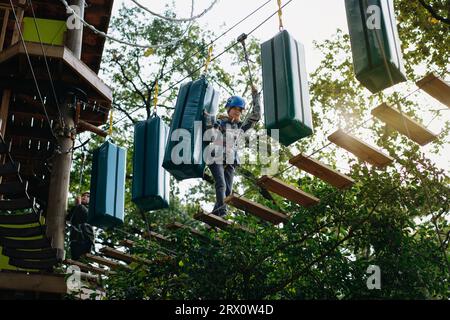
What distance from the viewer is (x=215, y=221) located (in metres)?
7.96

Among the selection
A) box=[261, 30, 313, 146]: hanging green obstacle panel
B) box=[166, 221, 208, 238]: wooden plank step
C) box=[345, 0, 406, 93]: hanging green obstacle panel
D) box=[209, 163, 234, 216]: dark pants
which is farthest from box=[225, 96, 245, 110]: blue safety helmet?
box=[345, 0, 406, 93]: hanging green obstacle panel

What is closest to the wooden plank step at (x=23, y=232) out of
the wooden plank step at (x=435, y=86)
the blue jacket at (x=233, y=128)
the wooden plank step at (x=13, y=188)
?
the wooden plank step at (x=13, y=188)

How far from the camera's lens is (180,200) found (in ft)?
56.9

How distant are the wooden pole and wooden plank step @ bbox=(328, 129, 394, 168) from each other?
3.91m

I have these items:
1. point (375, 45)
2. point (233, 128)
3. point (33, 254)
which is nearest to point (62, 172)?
point (33, 254)

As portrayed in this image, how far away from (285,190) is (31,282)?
3209mm

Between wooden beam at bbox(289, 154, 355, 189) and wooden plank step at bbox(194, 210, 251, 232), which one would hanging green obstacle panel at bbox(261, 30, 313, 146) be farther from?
wooden plank step at bbox(194, 210, 251, 232)

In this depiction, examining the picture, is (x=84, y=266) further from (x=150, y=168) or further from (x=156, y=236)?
(x=150, y=168)

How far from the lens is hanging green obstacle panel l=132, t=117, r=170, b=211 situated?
7016 mm

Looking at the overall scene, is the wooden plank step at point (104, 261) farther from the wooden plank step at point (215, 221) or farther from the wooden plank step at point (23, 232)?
the wooden plank step at point (23, 232)
